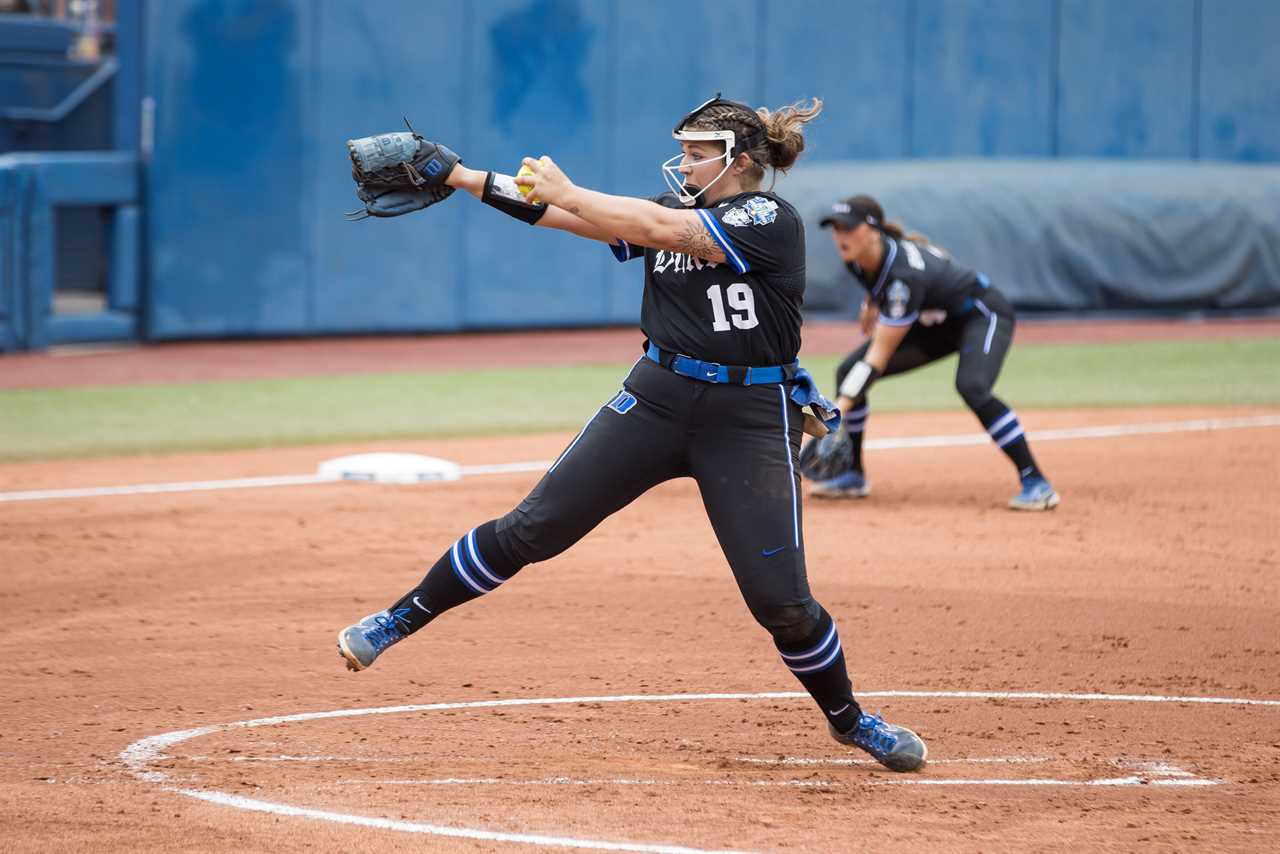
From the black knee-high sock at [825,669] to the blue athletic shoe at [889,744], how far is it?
0.04 meters

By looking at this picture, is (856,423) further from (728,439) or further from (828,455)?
(728,439)

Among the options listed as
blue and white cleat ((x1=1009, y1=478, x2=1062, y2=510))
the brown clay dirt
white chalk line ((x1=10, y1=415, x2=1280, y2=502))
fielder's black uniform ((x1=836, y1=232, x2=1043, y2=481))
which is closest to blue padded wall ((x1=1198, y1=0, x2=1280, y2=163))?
white chalk line ((x1=10, y1=415, x2=1280, y2=502))

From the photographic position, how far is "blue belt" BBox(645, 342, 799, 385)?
5129mm

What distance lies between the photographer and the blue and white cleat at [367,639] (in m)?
5.29

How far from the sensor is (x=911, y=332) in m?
10.4

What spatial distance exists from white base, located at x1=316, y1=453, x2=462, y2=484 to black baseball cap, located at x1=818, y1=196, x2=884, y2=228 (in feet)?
10.5

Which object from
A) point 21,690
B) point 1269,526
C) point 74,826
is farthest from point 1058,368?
point 74,826

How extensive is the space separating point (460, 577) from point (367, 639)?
0.37 m

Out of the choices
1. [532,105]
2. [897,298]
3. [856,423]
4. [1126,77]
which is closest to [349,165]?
[532,105]

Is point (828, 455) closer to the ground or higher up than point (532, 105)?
closer to the ground

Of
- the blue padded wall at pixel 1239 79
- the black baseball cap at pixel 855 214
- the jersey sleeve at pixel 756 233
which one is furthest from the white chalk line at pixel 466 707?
the blue padded wall at pixel 1239 79

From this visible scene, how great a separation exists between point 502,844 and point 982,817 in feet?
4.58

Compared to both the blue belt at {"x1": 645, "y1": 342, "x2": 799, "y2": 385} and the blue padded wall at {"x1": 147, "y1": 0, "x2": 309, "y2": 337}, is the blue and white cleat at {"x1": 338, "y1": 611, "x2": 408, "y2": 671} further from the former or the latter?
the blue padded wall at {"x1": 147, "y1": 0, "x2": 309, "y2": 337}

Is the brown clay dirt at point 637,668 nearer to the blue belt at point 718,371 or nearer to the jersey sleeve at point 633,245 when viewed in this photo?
the blue belt at point 718,371
